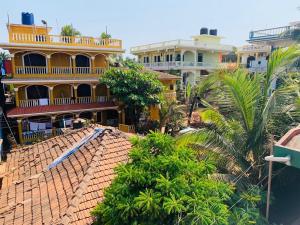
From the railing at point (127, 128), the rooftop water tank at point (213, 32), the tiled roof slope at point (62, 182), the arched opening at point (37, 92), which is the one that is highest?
the rooftop water tank at point (213, 32)

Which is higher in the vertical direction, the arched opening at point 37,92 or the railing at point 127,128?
the arched opening at point 37,92

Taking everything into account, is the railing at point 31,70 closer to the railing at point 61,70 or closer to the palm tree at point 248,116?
the railing at point 61,70

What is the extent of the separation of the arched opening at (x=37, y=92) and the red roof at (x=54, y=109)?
4.27 ft

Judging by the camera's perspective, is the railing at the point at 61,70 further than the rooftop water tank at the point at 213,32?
No

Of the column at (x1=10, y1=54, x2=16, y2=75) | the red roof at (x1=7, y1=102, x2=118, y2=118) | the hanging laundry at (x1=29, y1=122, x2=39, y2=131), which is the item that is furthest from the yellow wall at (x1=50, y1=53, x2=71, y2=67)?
the hanging laundry at (x1=29, y1=122, x2=39, y2=131)

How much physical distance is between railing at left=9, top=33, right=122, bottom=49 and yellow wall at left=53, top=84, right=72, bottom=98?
13.2 ft

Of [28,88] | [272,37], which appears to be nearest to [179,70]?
[272,37]

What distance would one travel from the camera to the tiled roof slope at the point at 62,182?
587 centimetres

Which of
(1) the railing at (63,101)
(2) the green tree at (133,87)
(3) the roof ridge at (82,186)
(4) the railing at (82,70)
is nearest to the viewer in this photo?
(3) the roof ridge at (82,186)

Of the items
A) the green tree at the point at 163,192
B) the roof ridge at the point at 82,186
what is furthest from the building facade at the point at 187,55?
the green tree at the point at 163,192

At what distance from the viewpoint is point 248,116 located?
6.24 metres

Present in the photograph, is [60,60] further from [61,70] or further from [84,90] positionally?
[84,90]

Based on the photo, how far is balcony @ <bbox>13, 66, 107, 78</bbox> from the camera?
19.2 metres

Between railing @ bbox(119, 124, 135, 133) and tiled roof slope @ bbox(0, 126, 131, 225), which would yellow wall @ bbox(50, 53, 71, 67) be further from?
tiled roof slope @ bbox(0, 126, 131, 225)
